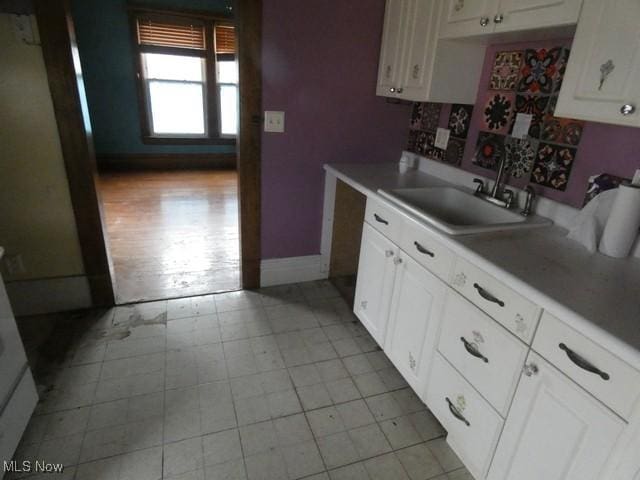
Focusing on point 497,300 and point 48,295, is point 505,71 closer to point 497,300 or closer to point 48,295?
point 497,300

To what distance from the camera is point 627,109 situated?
109cm

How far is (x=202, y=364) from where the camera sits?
1943mm

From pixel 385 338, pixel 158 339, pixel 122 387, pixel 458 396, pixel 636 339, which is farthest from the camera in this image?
pixel 158 339

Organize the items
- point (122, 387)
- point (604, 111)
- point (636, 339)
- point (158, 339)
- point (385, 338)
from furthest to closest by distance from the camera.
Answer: point (158, 339), point (385, 338), point (122, 387), point (604, 111), point (636, 339)

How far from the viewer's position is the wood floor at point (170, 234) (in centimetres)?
267

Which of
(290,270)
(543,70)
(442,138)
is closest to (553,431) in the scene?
(543,70)

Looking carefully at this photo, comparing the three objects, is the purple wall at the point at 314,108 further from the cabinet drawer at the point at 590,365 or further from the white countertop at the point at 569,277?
the cabinet drawer at the point at 590,365

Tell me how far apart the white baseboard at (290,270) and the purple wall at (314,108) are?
0.16 ft

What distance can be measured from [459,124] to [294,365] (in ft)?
5.27

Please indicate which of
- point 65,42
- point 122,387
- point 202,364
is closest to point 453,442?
point 202,364

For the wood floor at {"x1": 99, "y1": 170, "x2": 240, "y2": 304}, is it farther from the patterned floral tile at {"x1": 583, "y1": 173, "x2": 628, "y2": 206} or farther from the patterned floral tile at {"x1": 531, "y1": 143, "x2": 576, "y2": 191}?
the patterned floral tile at {"x1": 583, "y1": 173, "x2": 628, "y2": 206}

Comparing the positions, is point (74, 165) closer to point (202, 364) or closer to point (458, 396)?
point (202, 364)

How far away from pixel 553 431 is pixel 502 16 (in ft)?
4.78

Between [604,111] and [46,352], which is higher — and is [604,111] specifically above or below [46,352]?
above
